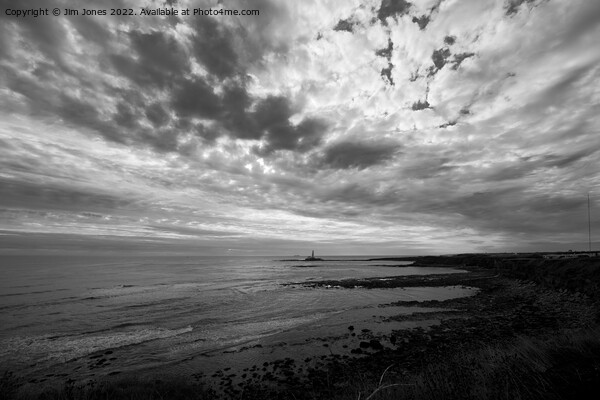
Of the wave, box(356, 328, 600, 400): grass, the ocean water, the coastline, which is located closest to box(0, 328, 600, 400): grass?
box(356, 328, 600, 400): grass

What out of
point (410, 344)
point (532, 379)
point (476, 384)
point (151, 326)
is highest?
point (532, 379)

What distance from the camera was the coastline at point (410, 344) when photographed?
37.3ft

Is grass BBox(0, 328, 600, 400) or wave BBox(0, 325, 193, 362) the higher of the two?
grass BBox(0, 328, 600, 400)

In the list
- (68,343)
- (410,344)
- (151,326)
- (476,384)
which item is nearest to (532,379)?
(476,384)

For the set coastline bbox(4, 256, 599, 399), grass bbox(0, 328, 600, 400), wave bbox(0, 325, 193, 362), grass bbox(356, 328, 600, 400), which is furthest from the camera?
wave bbox(0, 325, 193, 362)

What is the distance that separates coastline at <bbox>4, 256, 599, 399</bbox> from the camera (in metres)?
11.4

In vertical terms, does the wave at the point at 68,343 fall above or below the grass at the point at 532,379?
below

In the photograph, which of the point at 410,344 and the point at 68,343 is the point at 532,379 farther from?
the point at 68,343

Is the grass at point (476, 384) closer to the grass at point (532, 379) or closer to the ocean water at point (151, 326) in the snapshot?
the grass at point (532, 379)

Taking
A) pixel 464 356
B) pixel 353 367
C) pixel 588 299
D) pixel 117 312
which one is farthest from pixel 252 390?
pixel 588 299

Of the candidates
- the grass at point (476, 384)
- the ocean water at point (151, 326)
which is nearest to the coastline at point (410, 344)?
the grass at point (476, 384)

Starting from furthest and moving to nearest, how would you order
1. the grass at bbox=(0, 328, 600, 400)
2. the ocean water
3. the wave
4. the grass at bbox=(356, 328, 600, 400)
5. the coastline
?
the wave, the ocean water, the coastline, the grass at bbox=(0, 328, 600, 400), the grass at bbox=(356, 328, 600, 400)

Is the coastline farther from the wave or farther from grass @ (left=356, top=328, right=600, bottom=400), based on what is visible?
the wave

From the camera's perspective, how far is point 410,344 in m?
15.8
